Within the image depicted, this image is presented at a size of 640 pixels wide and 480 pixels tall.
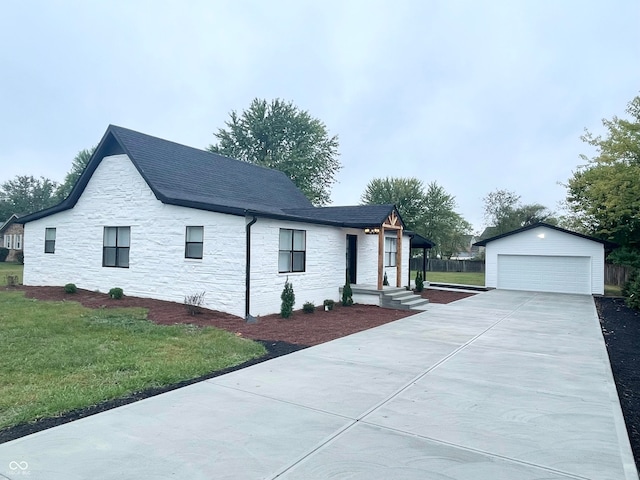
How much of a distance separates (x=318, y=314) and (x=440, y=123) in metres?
14.8

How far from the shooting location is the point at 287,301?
1175cm

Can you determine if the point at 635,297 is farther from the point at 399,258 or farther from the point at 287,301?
the point at 287,301

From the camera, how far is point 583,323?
37.8 feet

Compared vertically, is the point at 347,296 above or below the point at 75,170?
below

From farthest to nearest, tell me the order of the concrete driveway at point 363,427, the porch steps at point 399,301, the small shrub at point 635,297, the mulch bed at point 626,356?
the small shrub at point 635,297, the porch steps at point 399,301, the mulch bed at point 626,356, the concrete driveway at point 363,427

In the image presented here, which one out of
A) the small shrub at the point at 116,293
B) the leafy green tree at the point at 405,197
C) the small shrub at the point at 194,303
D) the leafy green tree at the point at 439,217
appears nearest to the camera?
the small shrub at the point at 194,303

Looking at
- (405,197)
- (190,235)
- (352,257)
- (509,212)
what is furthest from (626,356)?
(509,212)

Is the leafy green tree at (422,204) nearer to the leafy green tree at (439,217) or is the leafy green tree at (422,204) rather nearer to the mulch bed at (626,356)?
the leafy green tree at (439,217)

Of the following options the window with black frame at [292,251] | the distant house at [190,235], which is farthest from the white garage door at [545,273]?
the window with black frame at [292,251]

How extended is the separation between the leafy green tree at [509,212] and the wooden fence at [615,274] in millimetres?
14618

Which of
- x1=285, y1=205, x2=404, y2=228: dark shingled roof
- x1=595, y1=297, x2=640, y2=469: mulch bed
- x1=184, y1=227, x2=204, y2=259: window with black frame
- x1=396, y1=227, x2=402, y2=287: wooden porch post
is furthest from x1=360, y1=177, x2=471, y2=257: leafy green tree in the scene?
x1=184, y1=227, x2=204, y2=259: window with black frame

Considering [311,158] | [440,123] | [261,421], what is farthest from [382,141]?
[261,421]

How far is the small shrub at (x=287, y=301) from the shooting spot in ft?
38.0

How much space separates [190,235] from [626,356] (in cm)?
1114
